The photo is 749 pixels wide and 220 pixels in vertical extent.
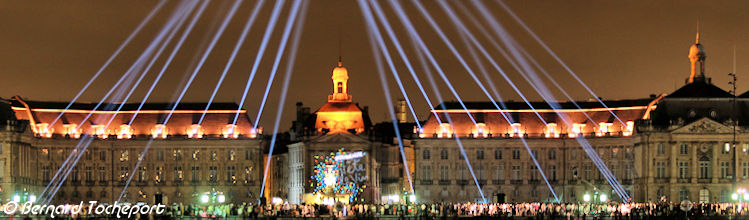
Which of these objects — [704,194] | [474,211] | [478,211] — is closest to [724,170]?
[704,194]

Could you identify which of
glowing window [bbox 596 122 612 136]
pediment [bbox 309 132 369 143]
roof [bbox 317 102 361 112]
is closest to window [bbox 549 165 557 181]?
glowing window [bbox 596 122 612 136]

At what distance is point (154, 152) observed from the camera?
190 m

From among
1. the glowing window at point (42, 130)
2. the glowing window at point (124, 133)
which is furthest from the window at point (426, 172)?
the glowing window at point (42, 130)

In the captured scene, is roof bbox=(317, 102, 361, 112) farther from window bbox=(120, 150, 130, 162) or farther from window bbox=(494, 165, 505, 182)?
window bbox=(120, 150, 130, 162)

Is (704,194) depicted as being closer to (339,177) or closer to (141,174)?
(339,177)

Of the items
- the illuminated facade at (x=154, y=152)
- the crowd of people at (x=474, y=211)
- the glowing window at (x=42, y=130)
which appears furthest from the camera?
the illuminated facade at (x=154, y=152)

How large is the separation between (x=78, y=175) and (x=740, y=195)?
6732 centimetres

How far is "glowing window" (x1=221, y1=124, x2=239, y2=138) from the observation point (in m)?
190

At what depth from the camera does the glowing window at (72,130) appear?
616 feet

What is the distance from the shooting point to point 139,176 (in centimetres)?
18925

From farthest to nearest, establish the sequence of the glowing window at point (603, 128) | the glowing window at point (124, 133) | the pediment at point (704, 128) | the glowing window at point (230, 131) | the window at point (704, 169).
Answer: the glowing window at point (230, 131)
the glowing window at point (124, 133)
the glowing window at point (603, 128)
the window at point (704, 169)
the pediment at point (704, 128)

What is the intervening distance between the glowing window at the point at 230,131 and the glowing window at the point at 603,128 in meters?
37.7

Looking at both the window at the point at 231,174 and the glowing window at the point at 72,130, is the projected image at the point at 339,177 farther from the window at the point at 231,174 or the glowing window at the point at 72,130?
the glowing window at the point at 72,130

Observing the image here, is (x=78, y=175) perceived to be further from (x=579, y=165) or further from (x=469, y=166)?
(x=579, y=165)
